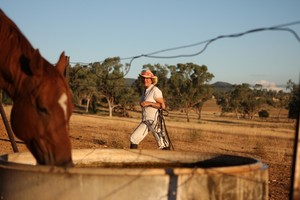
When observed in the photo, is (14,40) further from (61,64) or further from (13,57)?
(61,64)

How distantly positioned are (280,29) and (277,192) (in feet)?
17.3

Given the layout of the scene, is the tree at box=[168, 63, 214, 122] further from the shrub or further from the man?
the man

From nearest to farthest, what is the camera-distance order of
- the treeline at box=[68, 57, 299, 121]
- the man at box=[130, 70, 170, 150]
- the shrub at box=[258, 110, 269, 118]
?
the man at box=[130, 70, 170, 150]
the treeline at box=[68, 57, 299, 121]
the shrub at box=[258, 110, 269, 118]

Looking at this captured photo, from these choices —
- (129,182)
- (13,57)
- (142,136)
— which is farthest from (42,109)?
(142,136)

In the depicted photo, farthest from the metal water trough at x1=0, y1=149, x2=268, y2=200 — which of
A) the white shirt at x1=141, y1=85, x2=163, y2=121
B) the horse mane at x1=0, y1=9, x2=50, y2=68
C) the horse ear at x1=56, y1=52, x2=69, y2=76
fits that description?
the white shirt at x1=141, y1=85, x2=163, y2=121

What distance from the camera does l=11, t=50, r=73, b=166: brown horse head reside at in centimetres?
385

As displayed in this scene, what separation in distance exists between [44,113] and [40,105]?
0.09 m

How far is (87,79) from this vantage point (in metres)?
62.3

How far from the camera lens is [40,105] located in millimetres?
3900

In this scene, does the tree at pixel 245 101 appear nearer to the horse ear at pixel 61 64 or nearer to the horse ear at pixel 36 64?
the horse ear at pixel 61 64

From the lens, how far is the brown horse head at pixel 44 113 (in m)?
3.85

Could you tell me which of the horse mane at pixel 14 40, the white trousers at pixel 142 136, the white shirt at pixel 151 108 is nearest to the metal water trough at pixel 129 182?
the horse mane at pixel 14 40

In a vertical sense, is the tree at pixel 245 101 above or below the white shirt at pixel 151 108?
above

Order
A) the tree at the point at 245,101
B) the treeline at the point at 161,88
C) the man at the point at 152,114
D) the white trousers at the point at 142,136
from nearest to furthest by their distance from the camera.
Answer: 1. the white trousers at the point at 142,136
2. the man at the point at 152,114
3. the treeline at the point at 161,88
4. the tree at the point at 245,101
